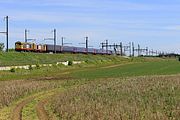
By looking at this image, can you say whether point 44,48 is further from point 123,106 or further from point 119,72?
point 123,106

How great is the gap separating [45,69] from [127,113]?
161 ft

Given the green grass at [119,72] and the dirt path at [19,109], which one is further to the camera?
the green grass at [119,72]

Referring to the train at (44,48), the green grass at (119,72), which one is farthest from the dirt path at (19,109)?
the train at (44,48)

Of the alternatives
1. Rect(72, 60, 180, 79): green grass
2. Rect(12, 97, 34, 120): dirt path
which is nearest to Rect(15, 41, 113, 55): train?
Rect(72, 60, 180, 79): green grass

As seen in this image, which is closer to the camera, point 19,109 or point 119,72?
point 19,109

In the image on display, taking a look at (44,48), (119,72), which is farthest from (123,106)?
(44,48)

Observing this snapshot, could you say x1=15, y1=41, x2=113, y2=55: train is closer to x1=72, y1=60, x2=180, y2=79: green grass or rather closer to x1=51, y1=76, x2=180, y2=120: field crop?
x1=72, y1=60, x2=180, y2=79: green grass

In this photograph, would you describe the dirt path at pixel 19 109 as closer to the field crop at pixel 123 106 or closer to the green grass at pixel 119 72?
the field crop at pixel 123 106

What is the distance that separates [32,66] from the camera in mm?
67062

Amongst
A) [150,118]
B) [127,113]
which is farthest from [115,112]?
[150,118]

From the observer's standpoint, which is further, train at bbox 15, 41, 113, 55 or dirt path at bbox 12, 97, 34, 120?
train at bbox 15, 41, 113, 55

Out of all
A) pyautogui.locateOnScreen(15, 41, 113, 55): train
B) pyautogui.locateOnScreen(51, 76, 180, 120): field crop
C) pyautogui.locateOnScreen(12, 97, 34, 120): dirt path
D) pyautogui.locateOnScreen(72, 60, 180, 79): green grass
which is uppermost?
pyautogui.locateOnScreen(15, 41, 113, 55): train

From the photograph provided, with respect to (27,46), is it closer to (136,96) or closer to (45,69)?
(45,69)

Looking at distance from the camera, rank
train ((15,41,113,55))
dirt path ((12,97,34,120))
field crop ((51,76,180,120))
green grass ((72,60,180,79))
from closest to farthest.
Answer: field crop ((51,76,180,120)) → dirt path ((12,97,34,120)) → green grass ((72,60,180,79)) → train ((15,41,113,55))
